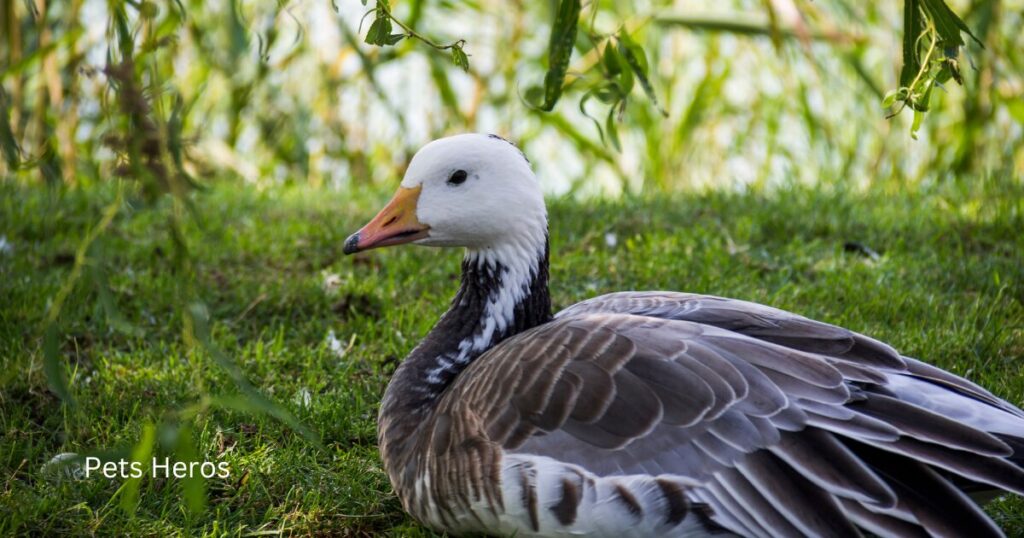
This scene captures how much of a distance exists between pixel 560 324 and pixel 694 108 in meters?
5.74

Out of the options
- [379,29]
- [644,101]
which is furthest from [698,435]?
[644,101]

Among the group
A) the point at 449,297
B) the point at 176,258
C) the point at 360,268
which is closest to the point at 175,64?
the point at 360,268

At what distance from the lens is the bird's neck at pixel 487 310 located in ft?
12.5

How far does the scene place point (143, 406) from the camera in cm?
419

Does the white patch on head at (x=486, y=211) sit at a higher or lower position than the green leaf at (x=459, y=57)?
lower

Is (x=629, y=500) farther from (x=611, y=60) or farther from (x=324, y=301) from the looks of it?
(x=324, y=301)

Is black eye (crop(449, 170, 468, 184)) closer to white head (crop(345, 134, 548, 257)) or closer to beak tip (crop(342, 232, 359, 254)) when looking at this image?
white head (crop(345, 134, 548, 257))

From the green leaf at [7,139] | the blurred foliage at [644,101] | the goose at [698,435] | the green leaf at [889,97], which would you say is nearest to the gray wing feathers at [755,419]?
the goose at [698,435]

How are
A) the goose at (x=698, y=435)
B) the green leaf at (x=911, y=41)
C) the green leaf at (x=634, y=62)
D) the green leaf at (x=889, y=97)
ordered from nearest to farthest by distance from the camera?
the goose at (x=698, y=435)
the green leaf at (x=889, y=97)
the green leaf at (x=911, y=41)
the green leaf at (x=634, y=62)

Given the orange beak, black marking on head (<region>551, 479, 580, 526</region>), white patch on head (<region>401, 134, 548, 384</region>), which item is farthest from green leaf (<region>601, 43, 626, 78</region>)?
black marking on head (<region>551, 479, 580, 526</region>)

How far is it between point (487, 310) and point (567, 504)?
0.97 metres

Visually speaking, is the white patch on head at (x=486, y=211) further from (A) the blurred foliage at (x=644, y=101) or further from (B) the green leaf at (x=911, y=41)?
(A) the blurred foliage at (x=644, y=101)

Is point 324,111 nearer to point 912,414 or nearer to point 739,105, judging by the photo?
point 739,105

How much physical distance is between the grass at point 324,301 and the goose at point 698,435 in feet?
1.39
